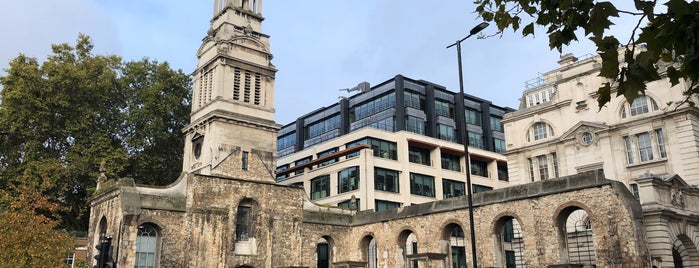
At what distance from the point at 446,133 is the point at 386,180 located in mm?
11006

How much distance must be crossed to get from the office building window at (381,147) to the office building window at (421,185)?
236 centimetres

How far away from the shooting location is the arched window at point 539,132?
35844 mm

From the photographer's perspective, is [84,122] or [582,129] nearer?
[582,129]

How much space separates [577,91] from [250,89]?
19.3 m

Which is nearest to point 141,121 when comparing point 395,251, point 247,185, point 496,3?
point 247,185

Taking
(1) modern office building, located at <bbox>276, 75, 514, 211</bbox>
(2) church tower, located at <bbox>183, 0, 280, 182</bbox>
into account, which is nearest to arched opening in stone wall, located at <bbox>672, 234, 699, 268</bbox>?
(2) church tower, located at <bbox>183, 0, 280, 182</bbox>

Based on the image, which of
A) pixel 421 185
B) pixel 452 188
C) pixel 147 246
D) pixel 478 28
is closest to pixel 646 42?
pixel 478 28

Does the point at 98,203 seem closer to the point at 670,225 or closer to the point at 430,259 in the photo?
the point at 430,259

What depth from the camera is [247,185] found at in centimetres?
2948

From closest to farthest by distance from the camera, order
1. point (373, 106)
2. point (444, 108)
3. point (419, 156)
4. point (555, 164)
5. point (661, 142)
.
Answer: point (661, 142) < point (555, 164) < point (419, 156) < point (373, 106) < point (444, 108)

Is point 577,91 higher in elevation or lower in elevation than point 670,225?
higher

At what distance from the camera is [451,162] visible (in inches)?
2058

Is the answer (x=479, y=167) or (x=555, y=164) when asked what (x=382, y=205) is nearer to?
(x=479, y=167)

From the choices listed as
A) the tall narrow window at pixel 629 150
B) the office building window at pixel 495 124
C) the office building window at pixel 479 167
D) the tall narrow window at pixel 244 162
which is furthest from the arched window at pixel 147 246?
the office building window at pixel 495 124
